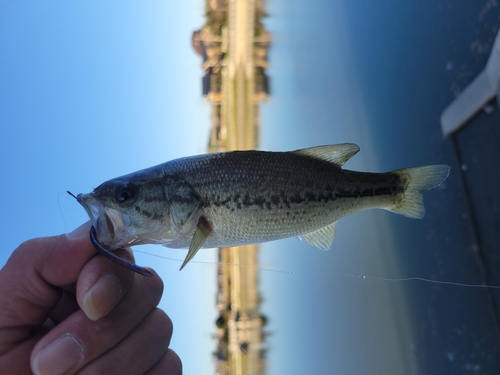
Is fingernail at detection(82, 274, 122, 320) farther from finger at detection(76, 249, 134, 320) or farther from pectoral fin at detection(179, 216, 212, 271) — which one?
pectoral fin at detection(179, 216, 212, 271)

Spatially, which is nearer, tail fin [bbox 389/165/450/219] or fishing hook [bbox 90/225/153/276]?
fishing hook [bbox 90/225/153/276]

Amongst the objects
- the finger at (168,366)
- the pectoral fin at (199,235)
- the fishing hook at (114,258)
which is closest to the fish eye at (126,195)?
the fishing hook at (114,258)

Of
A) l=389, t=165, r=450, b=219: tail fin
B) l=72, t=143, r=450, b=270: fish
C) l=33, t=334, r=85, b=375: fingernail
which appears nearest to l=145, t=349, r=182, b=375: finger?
l=33, t=334, r=85, b=375: fingernail

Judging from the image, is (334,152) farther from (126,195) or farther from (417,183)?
(126,195)

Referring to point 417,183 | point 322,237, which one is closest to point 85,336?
point 322,237

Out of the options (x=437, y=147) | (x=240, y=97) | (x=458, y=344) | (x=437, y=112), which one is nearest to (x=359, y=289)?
(x=458, y=344)

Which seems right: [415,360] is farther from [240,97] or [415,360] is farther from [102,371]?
[240,97]

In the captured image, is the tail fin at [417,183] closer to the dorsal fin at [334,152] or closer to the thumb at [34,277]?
the dorsal fin at [334,152]
